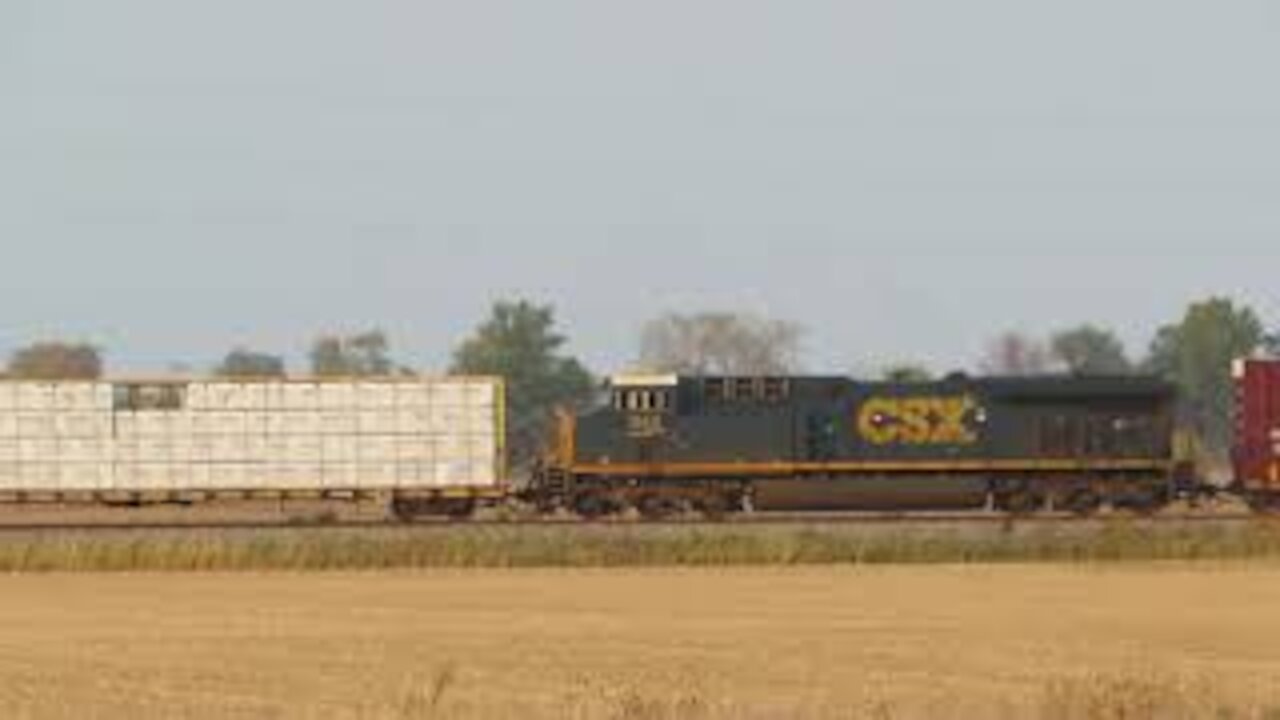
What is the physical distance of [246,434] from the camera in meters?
54.5

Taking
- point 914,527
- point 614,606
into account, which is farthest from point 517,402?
point 614,606

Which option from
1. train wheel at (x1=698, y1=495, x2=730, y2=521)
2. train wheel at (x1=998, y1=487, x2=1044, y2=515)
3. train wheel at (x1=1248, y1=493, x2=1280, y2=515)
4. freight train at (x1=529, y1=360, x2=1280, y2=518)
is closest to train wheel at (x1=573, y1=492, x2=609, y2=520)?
freight train at (x1=529, y1=360, x2=1280, y2=518)

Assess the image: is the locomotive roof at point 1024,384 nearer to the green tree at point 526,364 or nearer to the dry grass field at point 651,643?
the dry grass field at point 651,643

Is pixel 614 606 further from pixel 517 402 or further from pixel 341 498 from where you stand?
pixel 517 402

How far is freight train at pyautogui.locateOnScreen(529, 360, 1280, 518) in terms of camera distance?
5091cm

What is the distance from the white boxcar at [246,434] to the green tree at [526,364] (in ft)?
225

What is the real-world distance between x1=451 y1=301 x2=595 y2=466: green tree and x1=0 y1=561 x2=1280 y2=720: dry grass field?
283 feet

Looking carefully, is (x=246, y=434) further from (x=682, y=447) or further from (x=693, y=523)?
(x=693, y=523)

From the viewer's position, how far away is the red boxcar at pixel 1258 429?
167 ft

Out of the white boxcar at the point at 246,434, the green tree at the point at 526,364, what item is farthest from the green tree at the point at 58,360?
the white boxcar at the point at 246,434

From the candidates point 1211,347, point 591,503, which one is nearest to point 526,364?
point 1211,347

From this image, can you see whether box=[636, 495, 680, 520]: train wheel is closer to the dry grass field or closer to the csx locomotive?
the csx locomotive

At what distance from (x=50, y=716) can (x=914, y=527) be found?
83.9 ft

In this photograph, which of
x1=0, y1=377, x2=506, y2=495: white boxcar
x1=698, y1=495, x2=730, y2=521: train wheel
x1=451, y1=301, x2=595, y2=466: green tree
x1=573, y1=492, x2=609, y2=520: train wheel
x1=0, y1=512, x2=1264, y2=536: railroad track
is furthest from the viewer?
x1=451, y1=301, x2=595, y2=466: green tree
